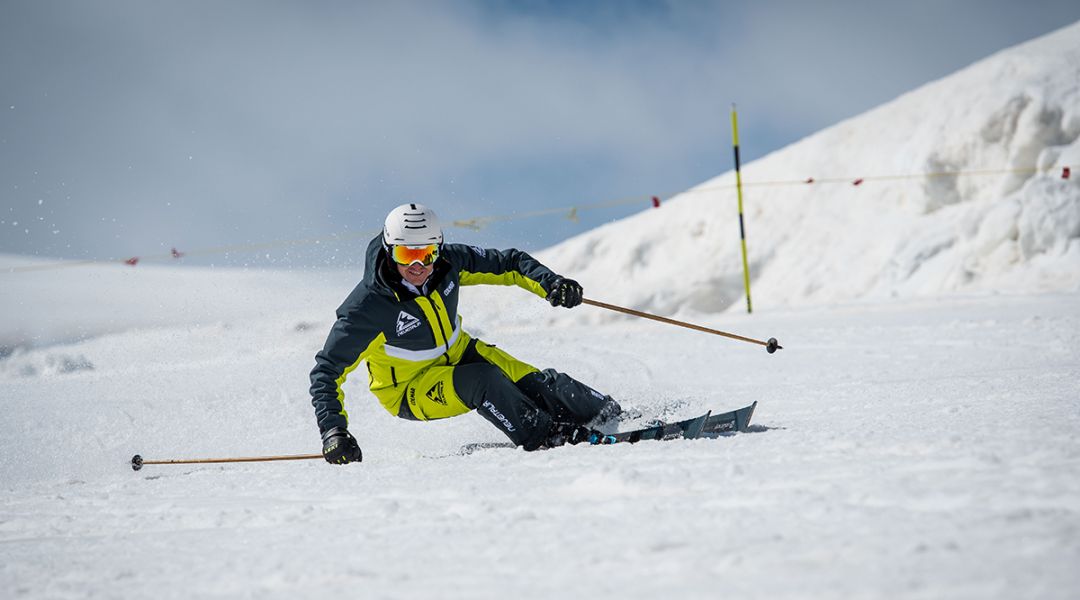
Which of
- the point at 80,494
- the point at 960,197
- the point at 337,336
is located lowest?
the point at 80,494

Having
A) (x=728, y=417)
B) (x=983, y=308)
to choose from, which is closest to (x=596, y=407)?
(x=728, y=417)

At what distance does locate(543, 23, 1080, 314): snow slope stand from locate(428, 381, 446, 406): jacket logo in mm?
15176

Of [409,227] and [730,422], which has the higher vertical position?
[409,227]

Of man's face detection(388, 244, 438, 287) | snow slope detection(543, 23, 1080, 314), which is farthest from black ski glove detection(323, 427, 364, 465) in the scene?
snow slope detection(543, 23, 1080, 314)

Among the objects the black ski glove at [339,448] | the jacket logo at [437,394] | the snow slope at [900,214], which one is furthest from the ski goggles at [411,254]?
the snow slope at [900,214]

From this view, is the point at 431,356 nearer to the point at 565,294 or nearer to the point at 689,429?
the point at 565,294

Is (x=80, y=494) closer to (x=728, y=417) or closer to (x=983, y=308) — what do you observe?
(x=728, y=417)

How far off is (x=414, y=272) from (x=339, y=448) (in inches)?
38.9

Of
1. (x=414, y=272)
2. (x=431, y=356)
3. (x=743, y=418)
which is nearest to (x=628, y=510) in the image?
(x=743, y=418)

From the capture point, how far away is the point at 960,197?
23.4m

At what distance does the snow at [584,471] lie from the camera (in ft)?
6.02

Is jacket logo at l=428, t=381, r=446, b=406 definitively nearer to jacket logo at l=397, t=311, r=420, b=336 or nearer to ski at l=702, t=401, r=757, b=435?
jacket logo at l=397, t=311, r=420, b=336

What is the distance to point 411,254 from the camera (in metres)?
4.51

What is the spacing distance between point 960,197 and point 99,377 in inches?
858
